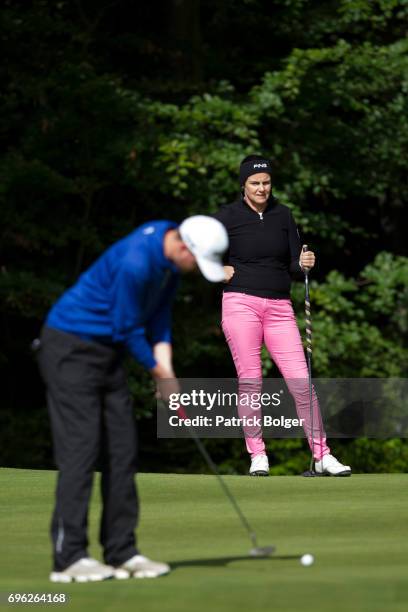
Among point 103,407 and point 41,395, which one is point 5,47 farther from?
point 103,407

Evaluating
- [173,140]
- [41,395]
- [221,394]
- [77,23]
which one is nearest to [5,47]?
[77,23]

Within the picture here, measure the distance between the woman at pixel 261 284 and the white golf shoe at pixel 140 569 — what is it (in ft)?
13.3

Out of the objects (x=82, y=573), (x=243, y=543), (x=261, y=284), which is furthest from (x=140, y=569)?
(x=261, y=284)

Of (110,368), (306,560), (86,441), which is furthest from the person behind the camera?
(306,560)

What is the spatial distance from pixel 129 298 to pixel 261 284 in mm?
4171

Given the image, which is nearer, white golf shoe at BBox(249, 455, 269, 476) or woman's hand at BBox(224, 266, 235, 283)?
woman's hand at BBox(224, 266, 235, 283)

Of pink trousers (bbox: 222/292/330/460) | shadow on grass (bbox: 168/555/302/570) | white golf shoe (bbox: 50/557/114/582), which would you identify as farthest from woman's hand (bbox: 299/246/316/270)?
white golf shoe (bbox: 50/557/114/582)

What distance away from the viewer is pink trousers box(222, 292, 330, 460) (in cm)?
1019

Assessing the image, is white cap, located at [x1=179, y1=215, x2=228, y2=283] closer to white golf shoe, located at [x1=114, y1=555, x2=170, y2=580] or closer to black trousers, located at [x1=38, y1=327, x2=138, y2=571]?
black trousers, located at [x1=38, y1=327, x2=138, y2=571]

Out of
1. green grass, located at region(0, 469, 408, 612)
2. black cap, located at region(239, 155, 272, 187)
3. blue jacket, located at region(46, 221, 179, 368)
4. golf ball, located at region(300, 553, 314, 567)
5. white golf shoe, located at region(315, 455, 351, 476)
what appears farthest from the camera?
white golf shoe, located at region(315, 455, 351, 476)

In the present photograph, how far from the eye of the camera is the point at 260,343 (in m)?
10.3

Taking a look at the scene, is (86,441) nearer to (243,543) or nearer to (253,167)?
(243,543)

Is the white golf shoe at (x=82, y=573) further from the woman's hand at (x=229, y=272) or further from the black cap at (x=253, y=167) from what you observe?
the black cap at (x=253, y=167)

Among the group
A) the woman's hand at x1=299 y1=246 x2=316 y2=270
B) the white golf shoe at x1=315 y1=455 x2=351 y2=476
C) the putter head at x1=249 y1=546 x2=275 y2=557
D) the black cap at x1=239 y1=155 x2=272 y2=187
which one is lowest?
the white golf shoe at x1=315 y1=455 x2=351 y2=476
